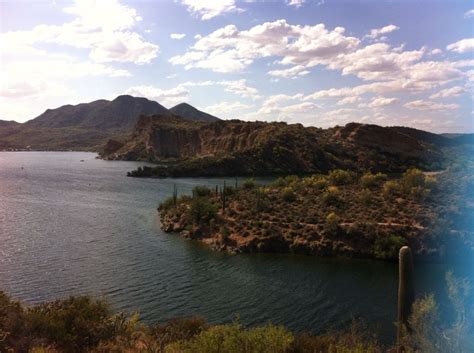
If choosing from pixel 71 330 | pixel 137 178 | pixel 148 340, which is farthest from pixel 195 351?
pixel 137 178

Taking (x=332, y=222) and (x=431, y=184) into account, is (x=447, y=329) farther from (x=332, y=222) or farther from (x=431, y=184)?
(x=431, y=184)

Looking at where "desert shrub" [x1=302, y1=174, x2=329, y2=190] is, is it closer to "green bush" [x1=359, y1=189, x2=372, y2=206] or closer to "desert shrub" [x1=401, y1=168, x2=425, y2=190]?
"green bush" [x1=359, y1=189, x2=372, y2=206]

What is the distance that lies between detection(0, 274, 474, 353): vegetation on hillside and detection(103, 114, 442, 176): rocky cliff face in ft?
352

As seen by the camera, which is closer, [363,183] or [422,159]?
[363,183]

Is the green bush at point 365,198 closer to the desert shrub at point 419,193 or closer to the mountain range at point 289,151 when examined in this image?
the desert shrub at point 419,193

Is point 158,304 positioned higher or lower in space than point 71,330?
lower

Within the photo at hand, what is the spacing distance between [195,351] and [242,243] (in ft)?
101

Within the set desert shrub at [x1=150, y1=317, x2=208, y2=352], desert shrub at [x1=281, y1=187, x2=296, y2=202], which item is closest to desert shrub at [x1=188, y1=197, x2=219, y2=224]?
desert shrub at [x1=281, y1=187, x2=296, y2=202]

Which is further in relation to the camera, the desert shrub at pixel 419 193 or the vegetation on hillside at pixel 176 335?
the desert shrub at pixel 419 193

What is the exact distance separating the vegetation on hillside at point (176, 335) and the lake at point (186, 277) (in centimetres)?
663

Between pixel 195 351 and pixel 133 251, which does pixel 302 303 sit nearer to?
pixel 195 351

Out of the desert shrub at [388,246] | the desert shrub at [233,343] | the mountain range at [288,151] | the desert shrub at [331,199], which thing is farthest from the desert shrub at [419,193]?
the mountain range at [288,151]

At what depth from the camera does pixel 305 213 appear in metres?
51.4

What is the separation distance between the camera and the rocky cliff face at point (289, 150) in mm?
139750
